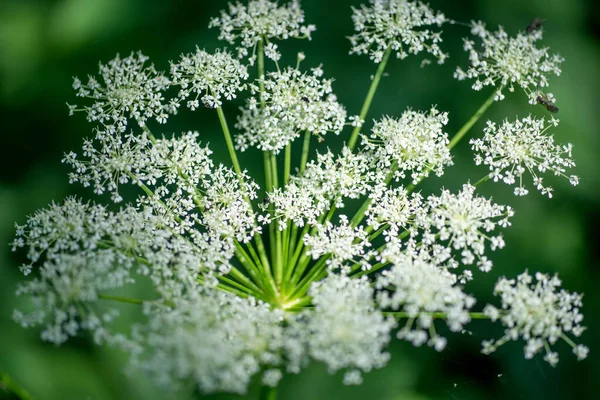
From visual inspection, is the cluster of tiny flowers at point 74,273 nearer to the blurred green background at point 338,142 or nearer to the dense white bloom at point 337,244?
the blurred green background at point 338,142

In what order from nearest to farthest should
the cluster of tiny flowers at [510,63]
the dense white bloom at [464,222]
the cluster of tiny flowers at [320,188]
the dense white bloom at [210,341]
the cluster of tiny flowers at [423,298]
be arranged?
the dense white bloom at [210,341] < the cluster of tiny flowers at [423,298] < the dense white bloom at [464,222] < the cluster of tiny flowers at [320,188] < the cluster of tiny flowers at [510,63]

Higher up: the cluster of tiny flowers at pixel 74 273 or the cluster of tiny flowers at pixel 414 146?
the cluster of tiny flowers at pixel 414 146

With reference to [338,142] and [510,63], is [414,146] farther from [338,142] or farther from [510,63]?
[510,63]

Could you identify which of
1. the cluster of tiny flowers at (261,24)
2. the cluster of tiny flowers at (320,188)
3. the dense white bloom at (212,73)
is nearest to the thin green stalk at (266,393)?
the cluster of tiny flowers at (320,188)

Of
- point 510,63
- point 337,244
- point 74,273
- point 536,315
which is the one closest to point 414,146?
point 337,244

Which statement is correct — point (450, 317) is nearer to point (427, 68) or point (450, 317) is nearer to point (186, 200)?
point (186, 200)

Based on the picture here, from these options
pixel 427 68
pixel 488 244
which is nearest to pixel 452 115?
pixel 427 68

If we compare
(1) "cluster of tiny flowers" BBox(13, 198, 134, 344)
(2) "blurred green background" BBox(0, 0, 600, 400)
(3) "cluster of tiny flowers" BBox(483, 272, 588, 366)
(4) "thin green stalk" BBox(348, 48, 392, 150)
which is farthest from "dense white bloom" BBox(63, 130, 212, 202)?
(3) "cluster of tiny flowers" BBox(483, 272, 588, 366)
